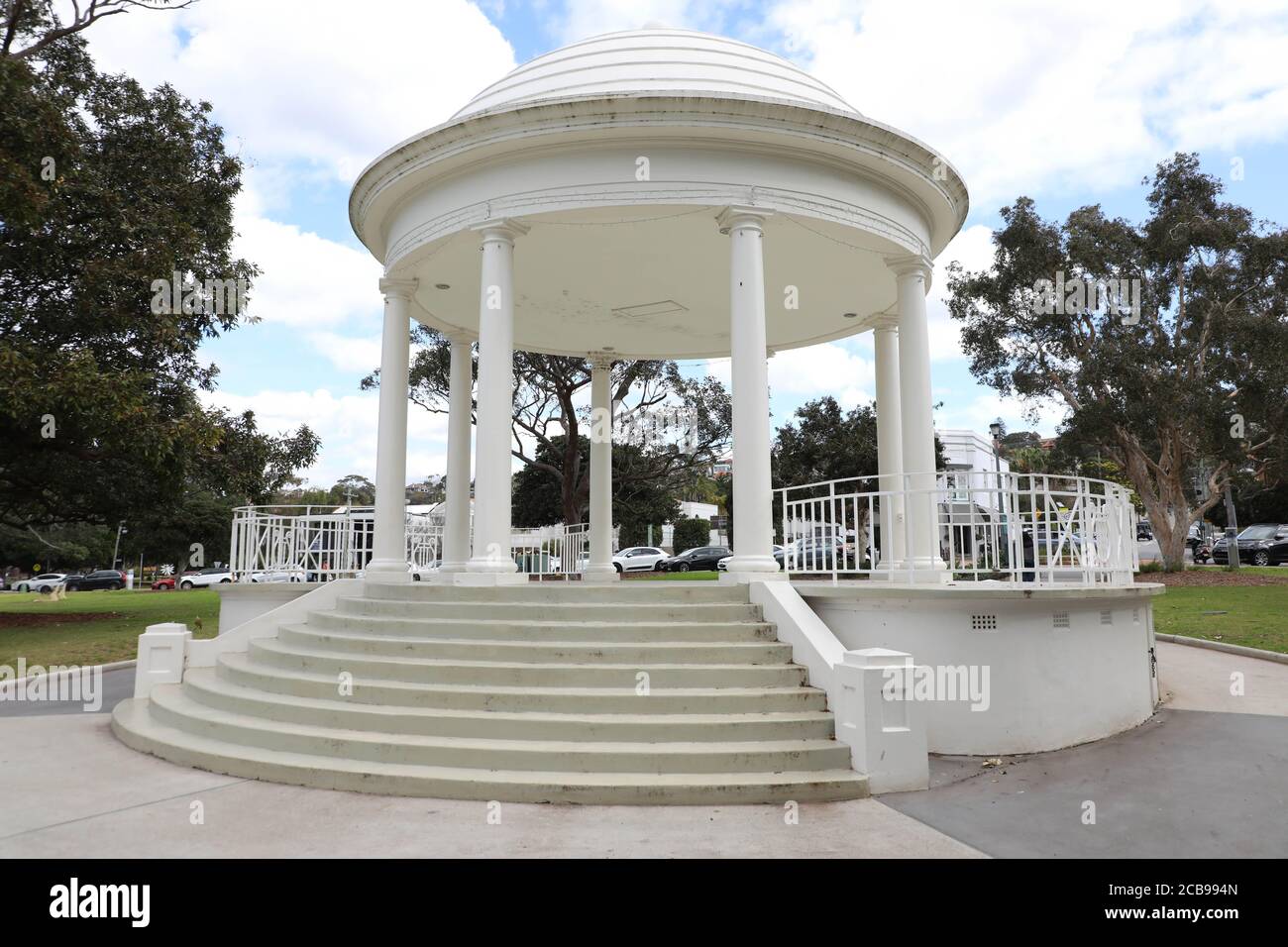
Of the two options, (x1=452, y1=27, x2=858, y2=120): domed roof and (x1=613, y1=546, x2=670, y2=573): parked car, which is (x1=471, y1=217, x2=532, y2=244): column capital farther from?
(x1=613, y1=546, x2=670, y2=573): parked car

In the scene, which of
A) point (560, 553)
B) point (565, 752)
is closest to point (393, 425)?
point (560, 553)

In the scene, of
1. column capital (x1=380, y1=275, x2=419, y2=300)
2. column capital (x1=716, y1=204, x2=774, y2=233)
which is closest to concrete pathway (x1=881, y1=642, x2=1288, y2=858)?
column capital (x1=716, y1=204, x2=774, y2=233)

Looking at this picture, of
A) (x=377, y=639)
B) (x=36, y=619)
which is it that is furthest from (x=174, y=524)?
(x=377, y=639)

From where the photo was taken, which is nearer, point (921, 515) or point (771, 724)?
point (771, 724)

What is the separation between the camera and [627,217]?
8.95m

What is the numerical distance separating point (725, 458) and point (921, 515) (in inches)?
890

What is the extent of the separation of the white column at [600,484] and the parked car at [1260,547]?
1339 inches

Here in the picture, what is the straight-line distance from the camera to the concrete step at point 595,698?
6.47 metres

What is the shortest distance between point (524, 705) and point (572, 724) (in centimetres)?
54

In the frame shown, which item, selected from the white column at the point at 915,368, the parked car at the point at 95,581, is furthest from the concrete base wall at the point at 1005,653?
the parked car at the point at 95,581

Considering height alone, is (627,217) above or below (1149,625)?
above

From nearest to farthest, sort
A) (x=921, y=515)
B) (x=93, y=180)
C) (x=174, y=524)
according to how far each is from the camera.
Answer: (x=921, y=515) < (x=93, y=180) < (x=174, y=524)

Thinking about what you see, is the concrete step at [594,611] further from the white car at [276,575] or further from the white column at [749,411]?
the white car at [276,575]

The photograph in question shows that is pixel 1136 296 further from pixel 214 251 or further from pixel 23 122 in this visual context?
pixel 23 122
